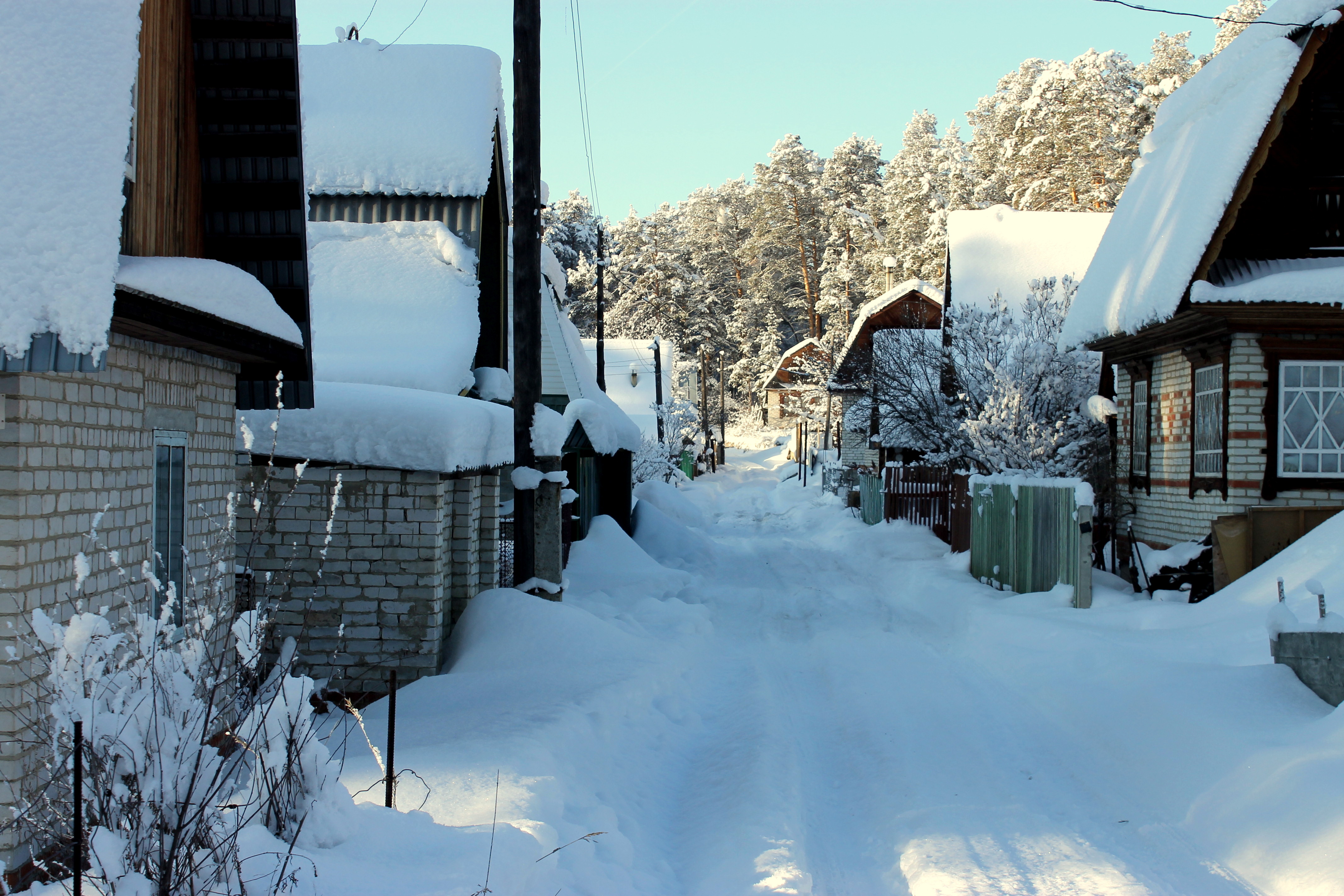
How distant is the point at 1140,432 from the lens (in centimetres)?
1606

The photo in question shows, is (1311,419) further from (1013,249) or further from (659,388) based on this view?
(659,388)

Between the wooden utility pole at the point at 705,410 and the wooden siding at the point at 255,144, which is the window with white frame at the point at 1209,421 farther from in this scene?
the wooden utility pole at the point at 705,410

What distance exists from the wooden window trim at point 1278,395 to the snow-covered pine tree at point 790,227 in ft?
189

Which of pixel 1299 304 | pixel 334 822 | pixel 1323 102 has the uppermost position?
pixel 1323 102

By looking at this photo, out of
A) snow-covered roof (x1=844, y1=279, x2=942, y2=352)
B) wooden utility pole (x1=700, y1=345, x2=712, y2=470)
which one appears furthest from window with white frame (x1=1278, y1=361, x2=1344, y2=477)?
wooden utility pole (x1=700, y1=345, x2=712, y2=470)

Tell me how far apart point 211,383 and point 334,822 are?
4.44 m

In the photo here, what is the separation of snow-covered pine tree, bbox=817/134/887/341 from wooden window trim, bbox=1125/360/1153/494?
38.4m

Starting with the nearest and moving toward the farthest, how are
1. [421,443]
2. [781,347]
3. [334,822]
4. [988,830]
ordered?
[334,822] → [988,830] → [421,443] → [781,347]

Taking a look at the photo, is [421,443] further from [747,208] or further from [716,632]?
[747,208]

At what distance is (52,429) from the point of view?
194 inches

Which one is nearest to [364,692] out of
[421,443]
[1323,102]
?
[421,443]

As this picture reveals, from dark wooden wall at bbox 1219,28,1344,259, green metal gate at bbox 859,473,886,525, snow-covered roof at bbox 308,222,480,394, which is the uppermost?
dark wooden wall at bbox 1219,28,1344,259

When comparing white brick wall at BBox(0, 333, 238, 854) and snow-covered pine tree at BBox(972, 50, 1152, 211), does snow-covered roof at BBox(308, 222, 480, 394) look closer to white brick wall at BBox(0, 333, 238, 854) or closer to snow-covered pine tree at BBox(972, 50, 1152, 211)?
white brick wall at BBox(0, 333, 238, 854)

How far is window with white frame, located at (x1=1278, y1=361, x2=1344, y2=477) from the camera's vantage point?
1238cm
